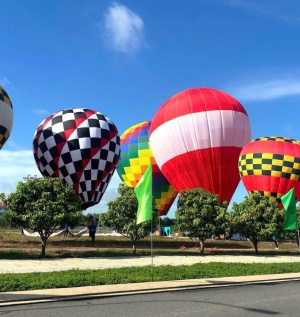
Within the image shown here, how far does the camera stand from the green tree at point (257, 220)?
30.4 metres

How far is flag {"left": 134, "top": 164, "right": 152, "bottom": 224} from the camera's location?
14395 mm

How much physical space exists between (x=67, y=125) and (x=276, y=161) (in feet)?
60.5

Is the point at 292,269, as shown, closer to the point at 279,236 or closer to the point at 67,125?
the point at 279,236

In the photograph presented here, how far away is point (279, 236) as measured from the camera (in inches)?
1224

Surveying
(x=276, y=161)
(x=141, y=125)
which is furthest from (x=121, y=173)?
(x=276, y=161)

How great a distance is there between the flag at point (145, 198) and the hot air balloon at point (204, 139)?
22.1 meters

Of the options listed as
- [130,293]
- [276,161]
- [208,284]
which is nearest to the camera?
[130,293]

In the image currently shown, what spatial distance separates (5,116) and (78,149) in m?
6.12

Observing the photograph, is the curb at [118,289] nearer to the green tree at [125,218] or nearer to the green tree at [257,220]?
the green tree at [125,218]

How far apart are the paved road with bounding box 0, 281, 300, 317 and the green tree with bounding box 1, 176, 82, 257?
12.1m

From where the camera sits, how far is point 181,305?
33.6ft

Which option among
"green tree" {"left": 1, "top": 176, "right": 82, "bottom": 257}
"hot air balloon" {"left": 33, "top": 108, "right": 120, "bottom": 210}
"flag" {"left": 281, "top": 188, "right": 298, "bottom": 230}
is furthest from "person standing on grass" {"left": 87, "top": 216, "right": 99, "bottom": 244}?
"flag" {"left": 281, "top": 188, "right": 298, "bottom": 230}

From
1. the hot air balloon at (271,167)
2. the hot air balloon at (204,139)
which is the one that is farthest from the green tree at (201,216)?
the hot air balloon at (271,167)

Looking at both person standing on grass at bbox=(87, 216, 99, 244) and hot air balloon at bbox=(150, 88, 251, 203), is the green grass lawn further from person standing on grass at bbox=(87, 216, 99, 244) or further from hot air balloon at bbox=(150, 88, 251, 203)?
hot air balloon at bbox=(150, 88, 251, 203)
